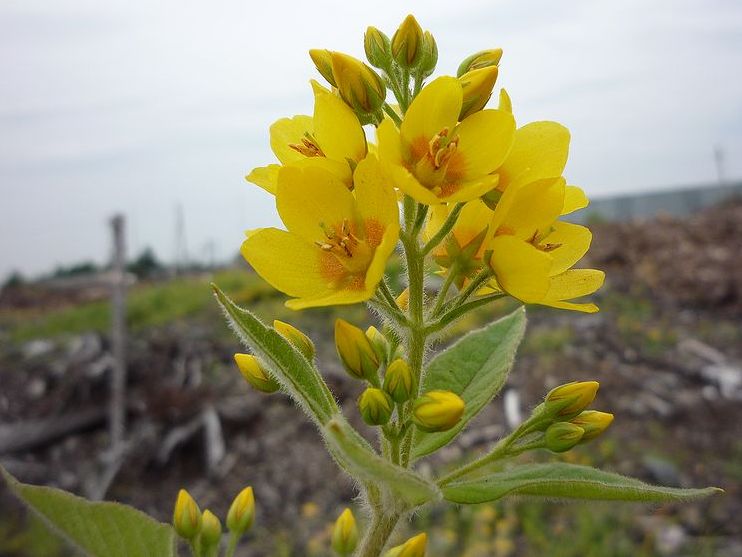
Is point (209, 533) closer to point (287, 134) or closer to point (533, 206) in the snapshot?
point (287, 134)

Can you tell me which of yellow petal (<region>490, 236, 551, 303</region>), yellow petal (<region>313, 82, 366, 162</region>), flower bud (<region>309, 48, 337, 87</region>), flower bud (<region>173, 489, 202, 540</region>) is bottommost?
flower bud (<region>173, 489, 202, 540</region>)

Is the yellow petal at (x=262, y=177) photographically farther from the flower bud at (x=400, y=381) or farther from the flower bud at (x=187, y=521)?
the flower bud at (x=187, y=521)

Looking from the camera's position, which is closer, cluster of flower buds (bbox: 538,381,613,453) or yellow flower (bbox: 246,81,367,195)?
yellow flower (bbox: 246,81,367,195)

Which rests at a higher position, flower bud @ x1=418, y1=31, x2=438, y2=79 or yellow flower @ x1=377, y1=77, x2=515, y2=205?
flower bud @ x1=418, y1=31, x2=438, y2=79

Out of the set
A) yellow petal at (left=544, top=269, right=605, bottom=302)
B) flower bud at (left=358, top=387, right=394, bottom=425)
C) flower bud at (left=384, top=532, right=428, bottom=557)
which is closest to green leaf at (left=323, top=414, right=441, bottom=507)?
flower bud at (left=358, top=387, right=394, bottom=425)

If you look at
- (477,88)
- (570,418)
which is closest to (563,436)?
(570,418)

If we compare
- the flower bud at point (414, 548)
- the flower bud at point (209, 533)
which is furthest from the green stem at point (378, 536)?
the flower bud at point (209, 533)

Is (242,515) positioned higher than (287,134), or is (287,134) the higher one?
(287,134)

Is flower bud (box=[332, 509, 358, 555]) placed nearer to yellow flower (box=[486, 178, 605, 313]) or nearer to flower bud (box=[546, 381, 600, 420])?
flower bud (box=[546, 381, 600, 420])
